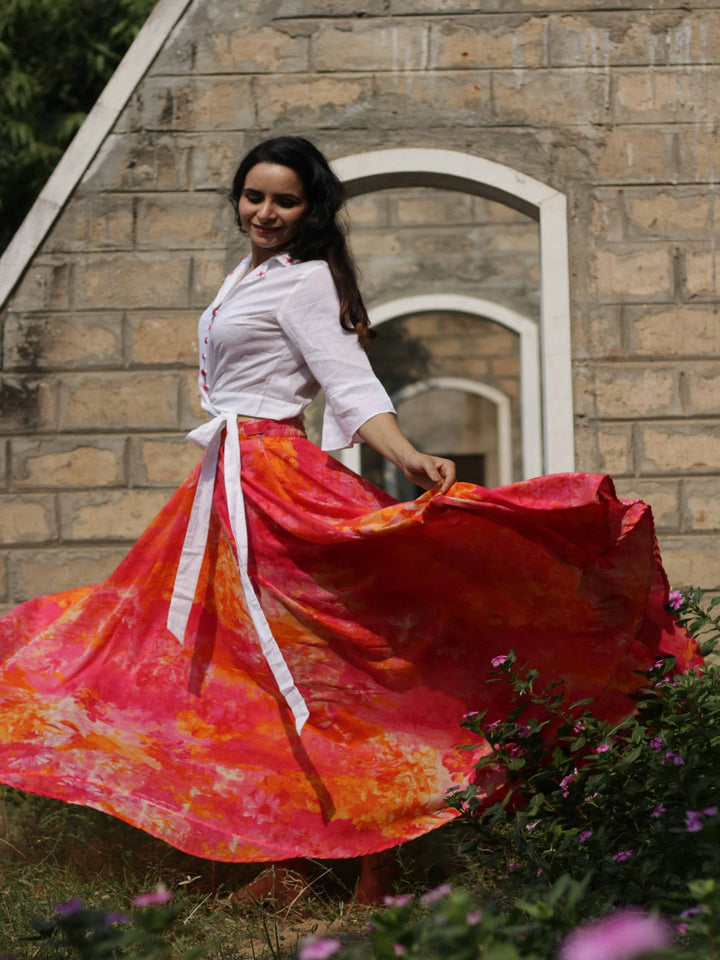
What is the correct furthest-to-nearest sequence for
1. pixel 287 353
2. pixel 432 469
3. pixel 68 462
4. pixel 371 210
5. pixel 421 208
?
pixel 421 208 < pixel 371 210 < pixel 68 462 < pixel 287 353 < pixel 432 469

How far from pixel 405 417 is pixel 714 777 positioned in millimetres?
12550

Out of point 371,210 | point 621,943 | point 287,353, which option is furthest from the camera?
point 371,210

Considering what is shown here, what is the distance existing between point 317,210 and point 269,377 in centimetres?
48

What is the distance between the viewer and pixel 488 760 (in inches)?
108

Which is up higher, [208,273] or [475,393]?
[208,273]

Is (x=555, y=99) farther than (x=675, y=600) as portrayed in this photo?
Yes

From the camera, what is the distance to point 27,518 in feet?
15.5

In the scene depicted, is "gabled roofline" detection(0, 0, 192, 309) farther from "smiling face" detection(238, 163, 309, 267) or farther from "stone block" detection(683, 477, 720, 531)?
"stone block" detection(683, 477, 720, 531)

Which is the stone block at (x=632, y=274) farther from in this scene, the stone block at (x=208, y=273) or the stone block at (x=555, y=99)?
the stone block at (x=208, y=273)

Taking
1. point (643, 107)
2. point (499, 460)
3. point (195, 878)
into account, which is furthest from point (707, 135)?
point (499, 460)

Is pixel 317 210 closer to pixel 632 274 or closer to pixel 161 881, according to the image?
pixel 161 881

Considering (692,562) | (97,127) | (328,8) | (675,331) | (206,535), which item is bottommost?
(692,562)

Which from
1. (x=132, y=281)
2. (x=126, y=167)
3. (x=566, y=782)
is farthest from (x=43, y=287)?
(x=566, y=782)

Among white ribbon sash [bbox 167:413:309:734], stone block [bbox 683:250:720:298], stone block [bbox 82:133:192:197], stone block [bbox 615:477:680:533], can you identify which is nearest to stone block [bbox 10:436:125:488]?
stone block [bbox 82:133:192:197]
